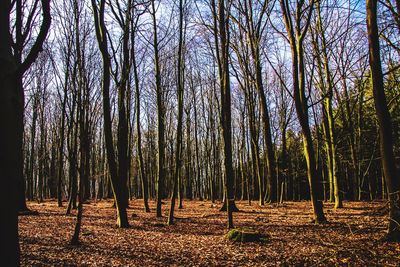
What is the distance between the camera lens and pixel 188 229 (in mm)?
10055

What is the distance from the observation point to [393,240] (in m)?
6.22

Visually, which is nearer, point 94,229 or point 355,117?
point 94,229

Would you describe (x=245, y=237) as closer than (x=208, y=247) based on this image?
No

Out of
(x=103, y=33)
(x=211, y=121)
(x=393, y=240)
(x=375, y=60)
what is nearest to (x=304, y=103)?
(x=375, y=60)

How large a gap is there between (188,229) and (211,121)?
2079 centimetres

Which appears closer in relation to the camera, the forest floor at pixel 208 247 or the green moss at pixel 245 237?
the forest floor at pixel 208 247

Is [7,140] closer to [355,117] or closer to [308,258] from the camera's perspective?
[308,258]

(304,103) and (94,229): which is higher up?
(304,103)

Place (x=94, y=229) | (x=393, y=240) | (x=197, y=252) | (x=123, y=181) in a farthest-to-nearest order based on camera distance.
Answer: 1. (x=123, y=181)
2. (x=94, y=229)
3. (x=197, y=252)
4. (x=393, y=240)

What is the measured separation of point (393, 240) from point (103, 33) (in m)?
9.74

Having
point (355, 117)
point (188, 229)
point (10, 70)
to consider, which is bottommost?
point (188, 229)

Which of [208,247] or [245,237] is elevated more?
[245,237]

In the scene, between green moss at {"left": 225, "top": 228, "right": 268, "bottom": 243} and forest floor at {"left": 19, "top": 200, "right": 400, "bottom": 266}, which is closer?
forest floor at {"left": 19, "top": 200, "right": 400, "bottom": 266}

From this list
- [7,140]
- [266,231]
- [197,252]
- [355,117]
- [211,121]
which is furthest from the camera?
[211,121]
